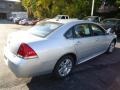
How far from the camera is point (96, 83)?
16.0 feet

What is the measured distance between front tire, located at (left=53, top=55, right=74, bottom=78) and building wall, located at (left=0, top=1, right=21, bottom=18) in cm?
5794

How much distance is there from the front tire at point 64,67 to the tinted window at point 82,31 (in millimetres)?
716

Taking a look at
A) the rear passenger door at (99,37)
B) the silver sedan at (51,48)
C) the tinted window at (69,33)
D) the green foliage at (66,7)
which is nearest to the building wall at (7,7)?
the green foliage at (66,7)

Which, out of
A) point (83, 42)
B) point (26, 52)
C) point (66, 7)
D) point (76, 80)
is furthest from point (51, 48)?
point (66, 7)

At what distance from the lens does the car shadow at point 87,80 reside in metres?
4.61

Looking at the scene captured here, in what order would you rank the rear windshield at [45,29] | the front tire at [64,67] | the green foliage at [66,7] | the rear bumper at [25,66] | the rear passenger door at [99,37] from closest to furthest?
the rear bumper at [25,66], the front tire at [64,67], the rear windshield at [45,29], the rear passenger door at [99,37], the green foliage at [66,7]

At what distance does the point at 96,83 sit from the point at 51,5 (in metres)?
24.9

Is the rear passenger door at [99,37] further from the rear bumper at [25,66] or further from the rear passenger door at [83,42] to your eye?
the rear bumper at [25,66]

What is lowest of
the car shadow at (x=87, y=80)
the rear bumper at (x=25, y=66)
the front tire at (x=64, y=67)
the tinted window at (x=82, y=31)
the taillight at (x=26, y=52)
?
the car shadow at (x=87, y=80)

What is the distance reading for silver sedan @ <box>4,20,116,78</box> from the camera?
423 centimetres

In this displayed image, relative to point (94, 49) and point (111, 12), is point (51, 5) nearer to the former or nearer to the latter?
point (111, 12)

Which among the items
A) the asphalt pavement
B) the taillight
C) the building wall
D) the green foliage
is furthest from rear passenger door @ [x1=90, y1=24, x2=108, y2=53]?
the building wall

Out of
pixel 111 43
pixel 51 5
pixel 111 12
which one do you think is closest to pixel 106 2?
pixel 111 12

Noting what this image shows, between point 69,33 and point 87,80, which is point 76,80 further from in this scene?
point 69,33
